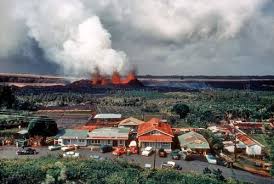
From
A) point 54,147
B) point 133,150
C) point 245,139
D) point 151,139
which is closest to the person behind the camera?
point 133,150

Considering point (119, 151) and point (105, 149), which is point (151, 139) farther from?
point (105, 149)

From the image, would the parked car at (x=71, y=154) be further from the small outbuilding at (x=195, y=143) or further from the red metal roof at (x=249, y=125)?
the red metal roof at (x=249, y=125)

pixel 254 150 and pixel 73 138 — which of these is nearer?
pixel 254 150

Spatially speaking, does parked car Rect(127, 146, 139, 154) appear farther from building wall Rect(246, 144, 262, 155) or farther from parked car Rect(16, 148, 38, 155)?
building wall Rect(246, 144, 262, 155)

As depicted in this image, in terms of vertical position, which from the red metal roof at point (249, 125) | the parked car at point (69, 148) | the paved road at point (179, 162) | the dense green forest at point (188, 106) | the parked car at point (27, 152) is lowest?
the paved road at point (179, 162)

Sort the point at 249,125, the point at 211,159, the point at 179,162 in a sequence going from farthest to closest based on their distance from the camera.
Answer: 1. the point at 249,125
2. the point at 211,159
3. the point at 179,162

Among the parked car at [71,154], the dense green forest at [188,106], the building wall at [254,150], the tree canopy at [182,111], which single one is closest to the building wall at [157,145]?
the parked car at [71,154]

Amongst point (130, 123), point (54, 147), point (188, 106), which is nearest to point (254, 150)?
point (130, 123)

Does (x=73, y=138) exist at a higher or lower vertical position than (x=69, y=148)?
higher

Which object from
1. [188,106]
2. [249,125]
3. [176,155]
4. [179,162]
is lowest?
[179,162]
